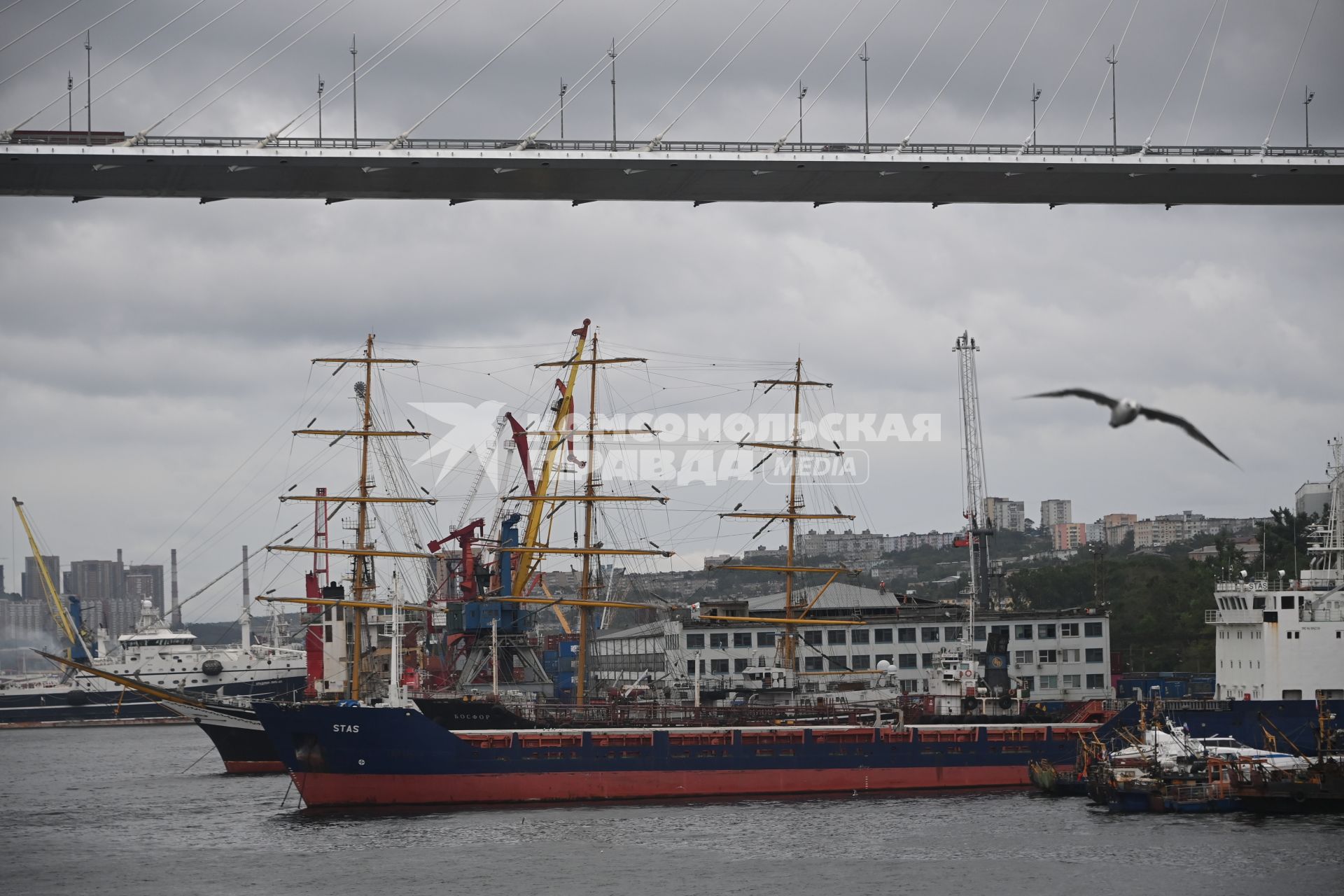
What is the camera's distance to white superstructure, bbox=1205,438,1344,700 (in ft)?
166

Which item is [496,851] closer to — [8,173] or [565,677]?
[8,173]

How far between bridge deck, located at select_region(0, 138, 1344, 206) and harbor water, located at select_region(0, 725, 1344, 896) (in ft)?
53.8

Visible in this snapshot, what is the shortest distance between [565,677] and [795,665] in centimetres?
1197

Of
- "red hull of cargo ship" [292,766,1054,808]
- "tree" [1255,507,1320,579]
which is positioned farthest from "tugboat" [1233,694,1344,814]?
"tree" [1255,507,1320,579]

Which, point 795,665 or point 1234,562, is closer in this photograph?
point 795,665

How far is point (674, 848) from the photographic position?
123 feet

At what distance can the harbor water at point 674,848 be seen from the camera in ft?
108

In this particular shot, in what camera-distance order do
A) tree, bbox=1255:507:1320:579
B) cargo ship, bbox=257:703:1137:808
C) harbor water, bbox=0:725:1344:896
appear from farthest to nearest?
tree, bbox=1255:507:1320:579
cargo ship, bbox=257:703:1137:808
harbor water, bbox=0:725:1344:896

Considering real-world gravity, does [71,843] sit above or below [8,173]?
below

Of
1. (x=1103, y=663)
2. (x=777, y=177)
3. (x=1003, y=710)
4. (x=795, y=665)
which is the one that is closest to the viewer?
(x=777, y=177)

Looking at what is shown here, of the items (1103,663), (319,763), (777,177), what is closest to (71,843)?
(319,763)

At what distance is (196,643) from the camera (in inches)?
4867

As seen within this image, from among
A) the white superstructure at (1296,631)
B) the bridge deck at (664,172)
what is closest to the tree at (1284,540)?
the white superstructure at (1296,631)

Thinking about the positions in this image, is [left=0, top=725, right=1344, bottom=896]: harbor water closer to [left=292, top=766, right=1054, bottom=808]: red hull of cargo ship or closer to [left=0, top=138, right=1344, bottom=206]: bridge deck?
[left=292, top=766, right=1054, bottom=808]: red hull of cargo ship
